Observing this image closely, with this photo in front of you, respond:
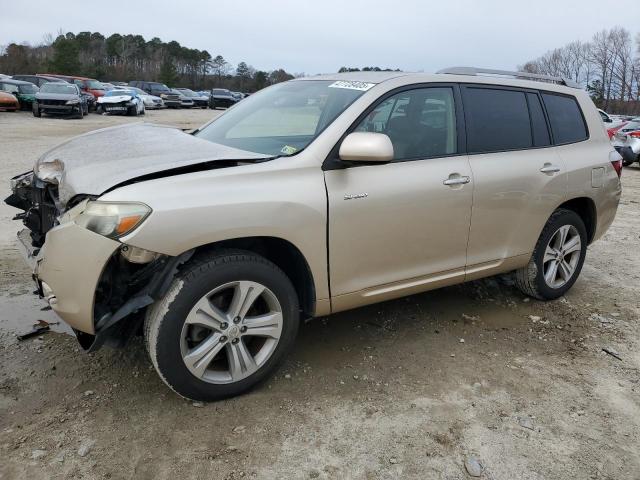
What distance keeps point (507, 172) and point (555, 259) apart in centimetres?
107

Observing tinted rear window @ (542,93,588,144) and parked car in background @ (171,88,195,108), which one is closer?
tinted rear window @ (542,93,588,144)

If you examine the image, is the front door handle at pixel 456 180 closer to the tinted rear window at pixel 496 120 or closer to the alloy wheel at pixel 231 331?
the tinted rear window at pixel 496 120

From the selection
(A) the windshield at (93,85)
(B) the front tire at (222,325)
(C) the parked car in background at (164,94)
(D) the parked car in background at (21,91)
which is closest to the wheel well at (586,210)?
(B) the front tire at (222,325)

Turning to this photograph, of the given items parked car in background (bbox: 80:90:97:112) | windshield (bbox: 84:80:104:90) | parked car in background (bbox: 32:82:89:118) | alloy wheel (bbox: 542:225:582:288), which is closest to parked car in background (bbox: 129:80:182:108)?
windshield (bbox: 84:80:104:90)

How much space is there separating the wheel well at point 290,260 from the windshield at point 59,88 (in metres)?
24.2

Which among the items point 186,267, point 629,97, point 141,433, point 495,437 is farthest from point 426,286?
point 629,97

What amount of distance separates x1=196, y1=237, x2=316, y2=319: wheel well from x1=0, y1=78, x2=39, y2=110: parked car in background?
2619 centimetres

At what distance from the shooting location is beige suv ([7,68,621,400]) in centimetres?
261

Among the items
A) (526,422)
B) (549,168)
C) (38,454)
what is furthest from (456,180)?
(38,454)

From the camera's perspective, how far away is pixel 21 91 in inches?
997

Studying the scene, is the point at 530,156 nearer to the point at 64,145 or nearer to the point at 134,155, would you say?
the point at 134,155

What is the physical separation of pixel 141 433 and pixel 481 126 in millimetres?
2825

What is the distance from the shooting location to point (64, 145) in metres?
3.57

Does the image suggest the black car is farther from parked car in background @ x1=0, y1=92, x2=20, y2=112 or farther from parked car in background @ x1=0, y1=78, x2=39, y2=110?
parked car in background @ x1=0, y1=92, x2=20, y2=112
